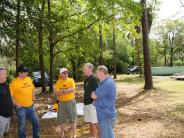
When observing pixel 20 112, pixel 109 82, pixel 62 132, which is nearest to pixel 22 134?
pixel 20 112

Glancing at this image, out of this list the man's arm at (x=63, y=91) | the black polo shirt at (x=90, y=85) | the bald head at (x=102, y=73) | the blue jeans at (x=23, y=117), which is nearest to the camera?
the bald head at (x=102, y=73)

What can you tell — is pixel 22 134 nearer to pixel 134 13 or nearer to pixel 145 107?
pixel 145 107

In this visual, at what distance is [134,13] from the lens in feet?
77.2

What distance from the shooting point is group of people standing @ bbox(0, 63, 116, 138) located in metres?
7.82

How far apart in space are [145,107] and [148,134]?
5792mm

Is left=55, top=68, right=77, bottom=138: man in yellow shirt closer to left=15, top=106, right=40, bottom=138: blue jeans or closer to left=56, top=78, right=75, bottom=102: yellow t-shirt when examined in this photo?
left=56, top=78, right=75, bottom=102: yellow t-shirt

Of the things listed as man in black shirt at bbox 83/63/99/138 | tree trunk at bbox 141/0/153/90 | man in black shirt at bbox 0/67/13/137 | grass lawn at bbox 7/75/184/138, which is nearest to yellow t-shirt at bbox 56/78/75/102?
man in black shirt at bbox 83/63/99/138

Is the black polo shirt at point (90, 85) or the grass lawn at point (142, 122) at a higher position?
the black polo shirt at point (90, 85)

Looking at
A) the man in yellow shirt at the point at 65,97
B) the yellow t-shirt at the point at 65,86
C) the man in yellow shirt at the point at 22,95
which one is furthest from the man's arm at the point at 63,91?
the man in yellow shirt at the point at 22,95

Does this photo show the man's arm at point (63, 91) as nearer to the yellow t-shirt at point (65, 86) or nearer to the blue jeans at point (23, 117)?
the yellow t-shirt at point (65, 86)

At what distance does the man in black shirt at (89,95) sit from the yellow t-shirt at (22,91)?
136cm

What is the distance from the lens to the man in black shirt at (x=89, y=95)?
31.6ft

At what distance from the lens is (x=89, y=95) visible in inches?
390

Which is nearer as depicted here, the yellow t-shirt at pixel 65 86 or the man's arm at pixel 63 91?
the man's arm at pixel 63 91
